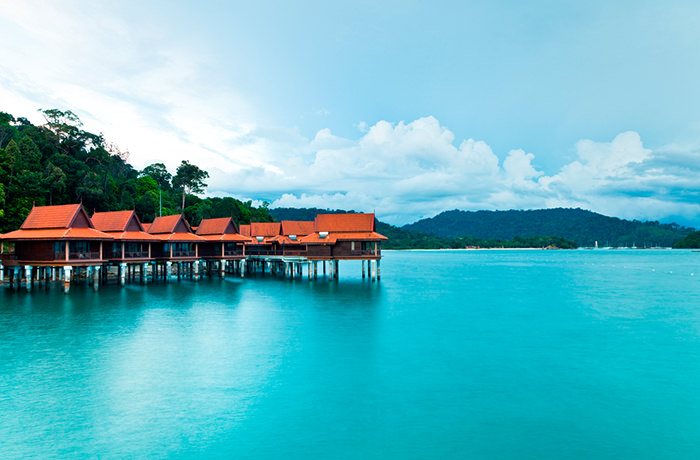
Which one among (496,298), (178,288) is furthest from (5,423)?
(496,298)

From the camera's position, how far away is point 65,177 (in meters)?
55.0

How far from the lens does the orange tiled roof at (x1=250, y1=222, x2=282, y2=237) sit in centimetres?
6219

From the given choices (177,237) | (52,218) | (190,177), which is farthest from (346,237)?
(190,177)

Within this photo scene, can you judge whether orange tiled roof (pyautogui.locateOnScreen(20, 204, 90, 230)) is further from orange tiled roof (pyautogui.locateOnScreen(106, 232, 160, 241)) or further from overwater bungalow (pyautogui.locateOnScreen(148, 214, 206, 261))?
overwater bungalow (pyautogui.locateOnScreen(148, 214, 206, 261))

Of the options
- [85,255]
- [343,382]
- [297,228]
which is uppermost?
[297,228]

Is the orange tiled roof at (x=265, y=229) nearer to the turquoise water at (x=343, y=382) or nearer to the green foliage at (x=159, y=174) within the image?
the turquoise water at (x=343, y=382)

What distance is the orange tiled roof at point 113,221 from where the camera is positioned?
4334 centimetres

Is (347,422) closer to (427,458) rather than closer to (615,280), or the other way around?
(427,458)

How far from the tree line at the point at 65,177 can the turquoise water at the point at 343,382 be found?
900 inches

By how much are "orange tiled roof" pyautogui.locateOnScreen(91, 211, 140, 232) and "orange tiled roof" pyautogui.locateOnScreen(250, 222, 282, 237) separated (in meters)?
21.6

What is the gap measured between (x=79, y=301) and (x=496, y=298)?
3690 centimetres

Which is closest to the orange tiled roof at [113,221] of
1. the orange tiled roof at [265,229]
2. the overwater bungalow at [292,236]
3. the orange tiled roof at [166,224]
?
Answer: the orange tiled roof at [166,224]

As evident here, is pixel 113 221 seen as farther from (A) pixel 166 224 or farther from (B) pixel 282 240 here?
(B) pixel 282 240

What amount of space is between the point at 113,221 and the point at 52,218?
6.65m
